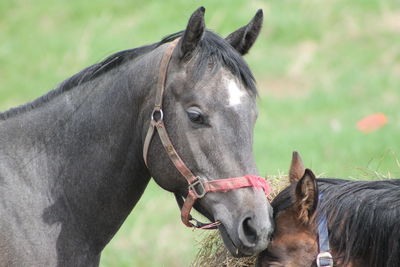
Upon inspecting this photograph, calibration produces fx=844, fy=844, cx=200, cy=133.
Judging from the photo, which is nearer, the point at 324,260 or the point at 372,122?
the point at 324,260

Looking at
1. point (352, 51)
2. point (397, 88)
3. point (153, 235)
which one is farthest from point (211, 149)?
point (352, 51)

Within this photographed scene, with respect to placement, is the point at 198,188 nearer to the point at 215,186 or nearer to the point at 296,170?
the point at 215,186

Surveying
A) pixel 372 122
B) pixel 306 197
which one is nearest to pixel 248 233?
pixel 306 197

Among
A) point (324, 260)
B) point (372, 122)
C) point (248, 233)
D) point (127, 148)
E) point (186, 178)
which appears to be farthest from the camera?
point (372, 122)

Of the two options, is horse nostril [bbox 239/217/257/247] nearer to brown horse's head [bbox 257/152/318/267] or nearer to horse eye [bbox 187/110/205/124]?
brown horse's head [bbox 257/152/318/267]

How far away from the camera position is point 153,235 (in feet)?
38.6

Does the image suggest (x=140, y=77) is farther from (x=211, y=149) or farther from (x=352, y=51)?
(x=352, y=51)

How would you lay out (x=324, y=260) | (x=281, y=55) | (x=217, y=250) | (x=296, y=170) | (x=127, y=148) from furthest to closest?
(x=281, y=55) → (x=217, y=250) → (x=127, y=148) → (x=296, y=170) → (x=324, y=260)

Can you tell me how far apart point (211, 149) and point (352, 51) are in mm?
14214

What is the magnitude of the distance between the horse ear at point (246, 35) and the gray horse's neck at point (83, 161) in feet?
1.62

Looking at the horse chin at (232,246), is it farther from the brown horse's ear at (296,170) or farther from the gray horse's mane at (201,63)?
the gray horse's mane at (201,63)

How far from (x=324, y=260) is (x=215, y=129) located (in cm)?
99

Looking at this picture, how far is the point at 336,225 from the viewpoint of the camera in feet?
15.7

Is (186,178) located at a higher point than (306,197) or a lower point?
higher
